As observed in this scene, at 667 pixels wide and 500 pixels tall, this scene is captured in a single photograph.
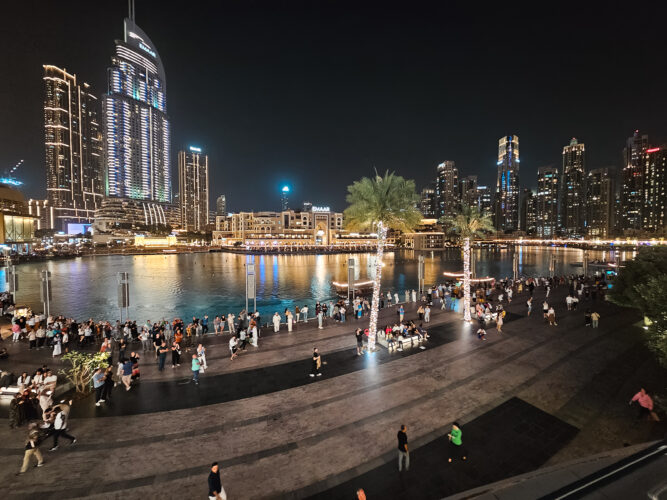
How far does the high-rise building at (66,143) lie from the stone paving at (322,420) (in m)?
239

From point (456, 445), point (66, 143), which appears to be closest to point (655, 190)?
point (456, 445)

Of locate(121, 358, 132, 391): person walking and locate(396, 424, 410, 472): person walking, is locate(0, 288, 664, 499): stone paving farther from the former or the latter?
locate(121, 358, 132, 391): person walking

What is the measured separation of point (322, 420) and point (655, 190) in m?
222

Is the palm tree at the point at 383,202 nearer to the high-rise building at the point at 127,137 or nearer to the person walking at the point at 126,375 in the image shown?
the person walking at the point at 126,375

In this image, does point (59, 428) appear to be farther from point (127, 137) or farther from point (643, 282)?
point (127, 137)

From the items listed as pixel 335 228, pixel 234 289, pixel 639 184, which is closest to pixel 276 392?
pixel 234 289

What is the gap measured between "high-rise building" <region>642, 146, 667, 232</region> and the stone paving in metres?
198

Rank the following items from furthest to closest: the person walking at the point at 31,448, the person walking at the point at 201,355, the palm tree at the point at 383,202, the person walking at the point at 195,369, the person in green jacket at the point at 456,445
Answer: the palm tree at the point at 383,202
the person walking at the point at 201,355
the person walking at the point at 195,369
the person in green jacket at the point at 456,445
the person walking at the point at 31,448

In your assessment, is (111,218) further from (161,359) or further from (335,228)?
(161,359)

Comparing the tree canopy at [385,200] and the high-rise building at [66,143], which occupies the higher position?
the high-rise building at [66,143]

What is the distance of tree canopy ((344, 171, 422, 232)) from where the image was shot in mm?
15531

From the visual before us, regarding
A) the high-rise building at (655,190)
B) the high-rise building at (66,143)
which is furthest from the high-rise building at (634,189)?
the high-rise building at (66,143)

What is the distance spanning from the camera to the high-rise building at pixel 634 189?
16000 centimetres

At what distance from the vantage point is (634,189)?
545 ft
